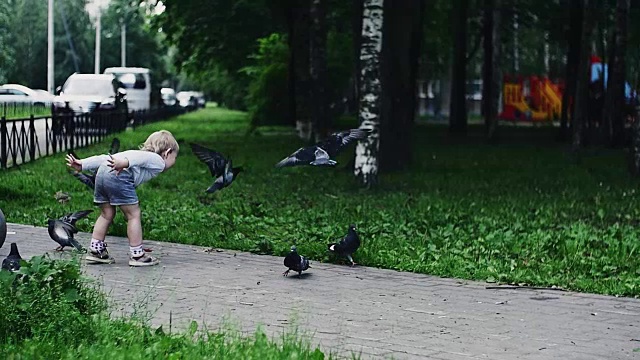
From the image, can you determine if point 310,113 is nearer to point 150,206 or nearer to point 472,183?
point 472,183

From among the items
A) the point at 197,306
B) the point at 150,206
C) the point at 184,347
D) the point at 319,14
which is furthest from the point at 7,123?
the point at 184,347

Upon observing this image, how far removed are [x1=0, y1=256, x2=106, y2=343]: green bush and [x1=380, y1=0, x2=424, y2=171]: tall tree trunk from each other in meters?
12.7

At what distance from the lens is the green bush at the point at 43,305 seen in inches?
277

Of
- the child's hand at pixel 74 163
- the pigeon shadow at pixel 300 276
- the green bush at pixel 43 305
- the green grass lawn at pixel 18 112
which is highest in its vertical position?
the child's hand at pixel 74 163

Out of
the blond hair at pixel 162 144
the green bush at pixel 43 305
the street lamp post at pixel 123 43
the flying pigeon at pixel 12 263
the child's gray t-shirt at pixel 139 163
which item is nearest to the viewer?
the green bush at pixel 43 305

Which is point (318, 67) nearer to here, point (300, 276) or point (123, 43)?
point (300, 276)

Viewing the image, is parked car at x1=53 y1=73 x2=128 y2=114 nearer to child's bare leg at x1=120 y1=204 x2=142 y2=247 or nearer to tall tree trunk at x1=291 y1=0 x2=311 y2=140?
tall tree trunk at x1=291 y1=0 x2=311 y2=140

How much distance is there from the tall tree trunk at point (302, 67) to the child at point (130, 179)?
72.9ft

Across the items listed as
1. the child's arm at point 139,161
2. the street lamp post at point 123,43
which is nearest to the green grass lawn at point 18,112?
the child's arm at point 139,161

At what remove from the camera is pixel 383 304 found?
905cm

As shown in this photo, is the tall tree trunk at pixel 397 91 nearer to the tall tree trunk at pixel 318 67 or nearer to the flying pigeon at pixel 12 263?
the tall tree trunk at pixel 318 67

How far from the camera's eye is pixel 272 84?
4669 centimetres

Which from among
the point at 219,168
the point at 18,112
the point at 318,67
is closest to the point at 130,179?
the point at 219,168

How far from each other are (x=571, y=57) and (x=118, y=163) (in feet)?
83.4
